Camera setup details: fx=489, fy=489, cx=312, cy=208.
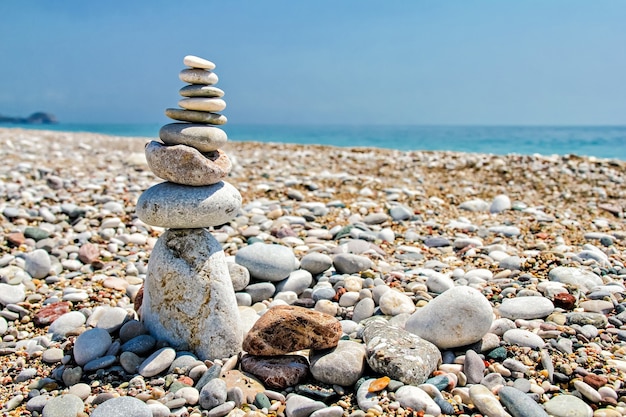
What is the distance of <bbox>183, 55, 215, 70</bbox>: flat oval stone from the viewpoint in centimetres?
349

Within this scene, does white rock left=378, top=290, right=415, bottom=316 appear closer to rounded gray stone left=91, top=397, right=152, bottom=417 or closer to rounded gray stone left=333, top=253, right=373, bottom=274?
rounded gray stone left=333, top=253, right=373, bottom=274

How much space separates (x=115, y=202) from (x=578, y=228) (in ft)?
22.0

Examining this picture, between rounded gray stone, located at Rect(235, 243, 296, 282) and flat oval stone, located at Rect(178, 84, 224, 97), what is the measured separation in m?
1.74

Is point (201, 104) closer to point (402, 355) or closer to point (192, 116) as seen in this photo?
point (192, 116)

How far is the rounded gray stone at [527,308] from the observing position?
3967 millimetres

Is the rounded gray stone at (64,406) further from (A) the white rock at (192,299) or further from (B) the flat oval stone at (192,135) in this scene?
(B) the flat oval stone at (192,135)

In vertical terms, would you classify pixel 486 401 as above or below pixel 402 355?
below

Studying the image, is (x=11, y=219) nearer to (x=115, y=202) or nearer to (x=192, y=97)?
(x=115, y=202)

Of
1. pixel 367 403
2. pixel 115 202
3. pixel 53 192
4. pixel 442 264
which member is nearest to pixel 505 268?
pixel 442 264


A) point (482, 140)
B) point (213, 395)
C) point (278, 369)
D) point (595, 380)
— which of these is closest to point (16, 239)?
point (213, 395)

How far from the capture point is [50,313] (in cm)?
423

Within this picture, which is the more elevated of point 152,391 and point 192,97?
point 192,97

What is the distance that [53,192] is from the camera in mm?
8141

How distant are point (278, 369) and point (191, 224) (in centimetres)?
121
